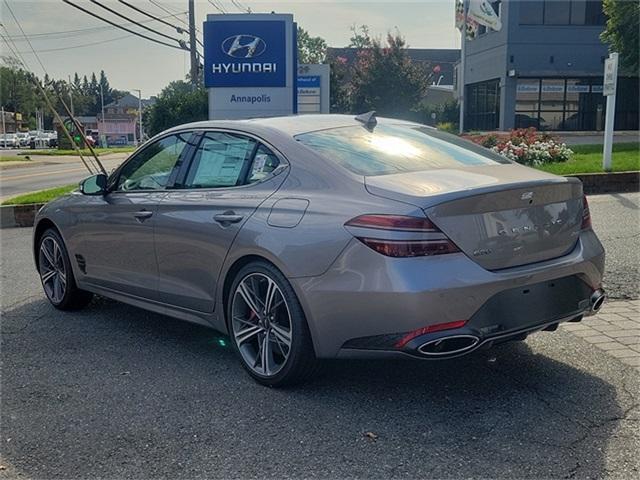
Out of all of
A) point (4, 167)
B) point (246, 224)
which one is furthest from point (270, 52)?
point (4, 167)

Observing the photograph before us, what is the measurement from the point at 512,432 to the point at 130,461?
1803 millimetres

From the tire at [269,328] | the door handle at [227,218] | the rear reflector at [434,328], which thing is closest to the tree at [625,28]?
the door handle at [227,218]

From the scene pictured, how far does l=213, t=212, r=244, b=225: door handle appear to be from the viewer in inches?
156

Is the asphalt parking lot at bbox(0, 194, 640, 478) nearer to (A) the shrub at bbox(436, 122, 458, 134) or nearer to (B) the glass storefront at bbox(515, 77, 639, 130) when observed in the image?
(A) the shrub at bbox(436, 122, 458, 134)

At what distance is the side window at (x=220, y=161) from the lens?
13.9 ft

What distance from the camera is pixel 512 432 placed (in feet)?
10.7

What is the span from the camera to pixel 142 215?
185 inches

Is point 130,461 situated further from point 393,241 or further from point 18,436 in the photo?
point 393,241

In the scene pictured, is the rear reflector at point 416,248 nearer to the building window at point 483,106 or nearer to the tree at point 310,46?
the building window at point 483,106

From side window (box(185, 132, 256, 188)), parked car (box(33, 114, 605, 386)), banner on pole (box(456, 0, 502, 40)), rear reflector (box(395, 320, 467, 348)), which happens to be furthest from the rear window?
banner on pole (box(456, 0, 502, 40))

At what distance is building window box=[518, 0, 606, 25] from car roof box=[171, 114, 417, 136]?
32.6 metres

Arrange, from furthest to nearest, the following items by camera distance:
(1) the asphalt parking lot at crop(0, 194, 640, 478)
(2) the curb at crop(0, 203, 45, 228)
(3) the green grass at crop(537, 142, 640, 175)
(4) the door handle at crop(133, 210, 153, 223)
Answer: (3) the green grass at crop(537, 142, 640, 175)
(2) the curb at crop(0, 203, 45, 228)
(4) the door handle at crop(133, 210, 153, 223)
(1) the asphalt parking lot at crop(0, 194, 640, 478)

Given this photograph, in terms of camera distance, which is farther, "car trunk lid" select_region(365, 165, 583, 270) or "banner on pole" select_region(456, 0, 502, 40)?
"banner on pole" select_region(456, 0, 502, 40)

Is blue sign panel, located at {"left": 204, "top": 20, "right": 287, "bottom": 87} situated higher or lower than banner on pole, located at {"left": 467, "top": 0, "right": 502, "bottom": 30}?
lower
